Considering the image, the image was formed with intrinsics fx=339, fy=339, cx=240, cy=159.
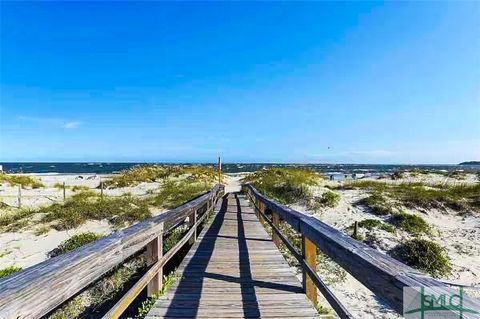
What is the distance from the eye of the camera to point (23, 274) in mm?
1547

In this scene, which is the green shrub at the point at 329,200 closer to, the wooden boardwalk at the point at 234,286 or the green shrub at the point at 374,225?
the green shrub at the point at 374,225

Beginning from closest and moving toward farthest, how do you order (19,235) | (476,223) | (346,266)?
1. (346,266)
2. (19,235)
3. (476,223)

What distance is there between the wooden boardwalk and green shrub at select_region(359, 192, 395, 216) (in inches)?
291

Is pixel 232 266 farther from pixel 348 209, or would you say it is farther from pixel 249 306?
pixel 348 209

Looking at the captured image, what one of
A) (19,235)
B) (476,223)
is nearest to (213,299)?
(19,235)

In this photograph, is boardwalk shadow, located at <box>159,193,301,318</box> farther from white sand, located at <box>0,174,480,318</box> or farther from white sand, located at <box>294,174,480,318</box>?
white sand, located at <box>0,174,480,318</box>

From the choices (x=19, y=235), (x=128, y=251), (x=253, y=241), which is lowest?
(x=19, y=235)

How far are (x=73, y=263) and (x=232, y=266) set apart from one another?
11.9 feet

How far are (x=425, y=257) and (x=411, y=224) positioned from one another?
340cm

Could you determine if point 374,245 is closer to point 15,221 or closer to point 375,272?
point 375,272

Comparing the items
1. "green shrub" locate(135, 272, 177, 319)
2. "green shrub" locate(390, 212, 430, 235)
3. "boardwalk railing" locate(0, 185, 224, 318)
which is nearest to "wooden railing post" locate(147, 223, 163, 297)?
"green shrub" locate(135, 272, 177, 319)

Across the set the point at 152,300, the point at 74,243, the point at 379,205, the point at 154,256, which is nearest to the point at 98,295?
the point at 152,300

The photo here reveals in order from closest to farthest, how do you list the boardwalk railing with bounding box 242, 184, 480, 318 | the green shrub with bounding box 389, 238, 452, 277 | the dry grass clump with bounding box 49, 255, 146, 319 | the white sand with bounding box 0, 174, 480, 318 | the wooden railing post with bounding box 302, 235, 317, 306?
the boardwalk railing with bounding box 242, 184, 480, 318, the wooden railing post with bounding box 302, 235, 317, 306, the dry grass clump with bounding box 49, 255, 146, 319, the white sand with bounding box 0, 174, 480, 318, the green shrub with bounding box 389, 238, 452, 277

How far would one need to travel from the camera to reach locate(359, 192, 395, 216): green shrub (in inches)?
499
